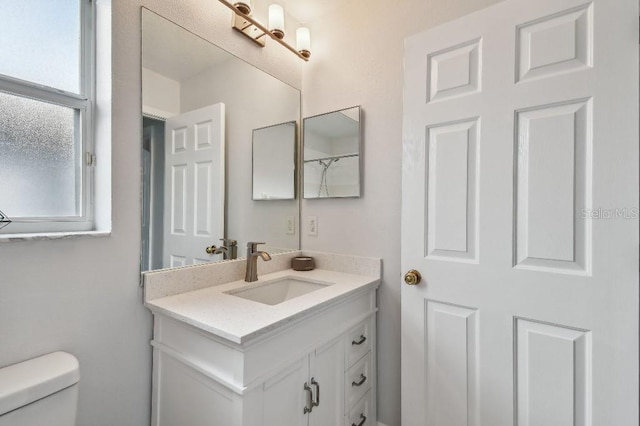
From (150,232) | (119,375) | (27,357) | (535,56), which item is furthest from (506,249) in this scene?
(27,357)

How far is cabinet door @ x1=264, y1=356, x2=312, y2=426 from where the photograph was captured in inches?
35.5

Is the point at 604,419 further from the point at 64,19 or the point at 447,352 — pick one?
the point at 64,19

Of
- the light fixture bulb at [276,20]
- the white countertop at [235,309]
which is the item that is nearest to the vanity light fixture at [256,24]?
the light fixture bulb at [276,20]

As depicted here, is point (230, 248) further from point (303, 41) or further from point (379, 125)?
point (303, 41)

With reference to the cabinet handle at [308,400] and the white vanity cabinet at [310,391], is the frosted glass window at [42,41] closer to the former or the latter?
the white vanity cabinet at [310,391]

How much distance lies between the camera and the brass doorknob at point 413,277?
1.23m

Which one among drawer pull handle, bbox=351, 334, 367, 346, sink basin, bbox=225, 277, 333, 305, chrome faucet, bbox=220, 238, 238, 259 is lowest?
drawer pull handle, bbox=351, 334, 367, 346

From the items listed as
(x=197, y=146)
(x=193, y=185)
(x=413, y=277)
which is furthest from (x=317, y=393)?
(x=197, y=146)

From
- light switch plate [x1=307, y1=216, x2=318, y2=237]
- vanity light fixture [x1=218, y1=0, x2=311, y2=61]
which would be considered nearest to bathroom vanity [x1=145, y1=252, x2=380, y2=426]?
light switch plate [x1=307, y1=216, x2=318, y2=237]

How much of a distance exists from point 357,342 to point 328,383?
0.25 metres

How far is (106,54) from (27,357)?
0.97m

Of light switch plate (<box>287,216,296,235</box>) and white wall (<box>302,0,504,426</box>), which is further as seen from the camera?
light switch plate (<box>287,216,296,235</box>)

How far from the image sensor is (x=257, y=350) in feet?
2.82

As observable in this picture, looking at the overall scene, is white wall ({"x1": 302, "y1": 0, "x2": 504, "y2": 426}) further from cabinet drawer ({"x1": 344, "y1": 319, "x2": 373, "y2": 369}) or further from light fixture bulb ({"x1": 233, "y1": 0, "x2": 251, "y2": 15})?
light fixture bulb ({"x1": 233, "y1": 0, "x2": 251, "y2": 15})
